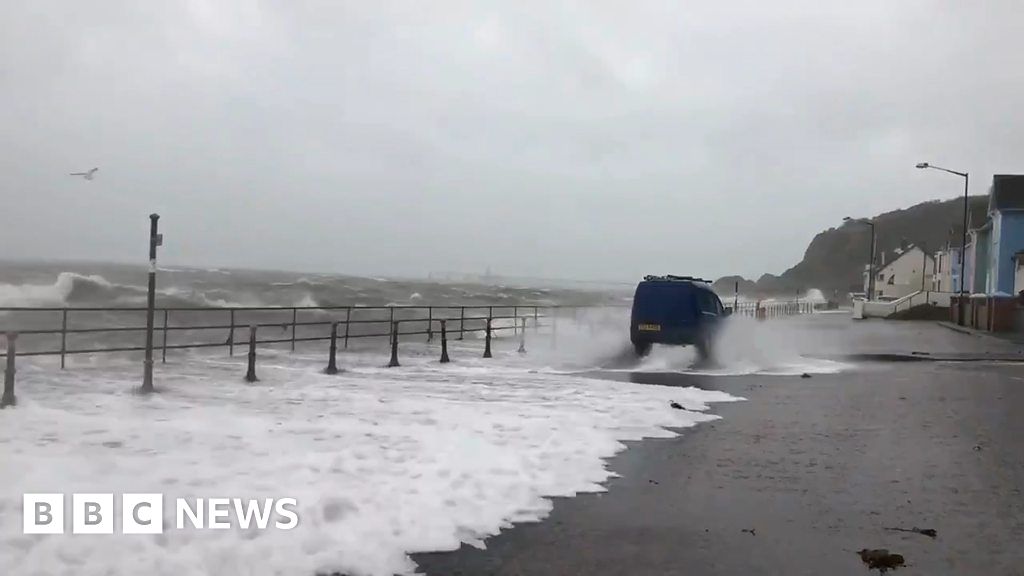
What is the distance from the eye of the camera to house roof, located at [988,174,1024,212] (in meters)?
49.9

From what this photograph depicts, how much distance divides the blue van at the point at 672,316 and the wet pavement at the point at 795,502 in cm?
659

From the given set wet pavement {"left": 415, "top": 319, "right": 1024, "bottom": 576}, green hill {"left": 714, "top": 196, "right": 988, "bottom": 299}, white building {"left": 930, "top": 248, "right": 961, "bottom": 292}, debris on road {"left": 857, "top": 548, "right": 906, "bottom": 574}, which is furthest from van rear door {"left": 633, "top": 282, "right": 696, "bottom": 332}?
green hill {"left": 714, "top": 196, "right": 988, "bottom": 299}

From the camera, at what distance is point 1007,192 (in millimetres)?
50906

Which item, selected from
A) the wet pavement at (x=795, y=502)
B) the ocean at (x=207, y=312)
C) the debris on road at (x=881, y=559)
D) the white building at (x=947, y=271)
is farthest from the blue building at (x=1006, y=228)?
the debris on road at (x=881, y=559)

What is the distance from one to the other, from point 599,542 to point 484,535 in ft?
2.47

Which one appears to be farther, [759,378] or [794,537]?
[759,378]

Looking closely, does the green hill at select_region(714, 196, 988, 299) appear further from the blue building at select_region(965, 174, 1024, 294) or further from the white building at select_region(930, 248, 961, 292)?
the blue building at select_region(965, 174, 1024, 294)

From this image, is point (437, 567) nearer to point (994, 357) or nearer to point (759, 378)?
point (759, 378)

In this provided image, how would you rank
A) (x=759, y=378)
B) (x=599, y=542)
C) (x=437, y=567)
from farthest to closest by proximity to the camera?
(x=759, y=378) < (x=599, y=542) < (x=437, y=567)

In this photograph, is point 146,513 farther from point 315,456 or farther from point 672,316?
point 672,316

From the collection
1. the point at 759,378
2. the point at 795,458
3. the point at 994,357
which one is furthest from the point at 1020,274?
the point at 795,458

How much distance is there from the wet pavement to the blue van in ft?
21.6

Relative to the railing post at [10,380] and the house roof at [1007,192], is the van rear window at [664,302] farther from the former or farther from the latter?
the house roof at [1007,192]

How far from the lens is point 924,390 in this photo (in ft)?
50.4
